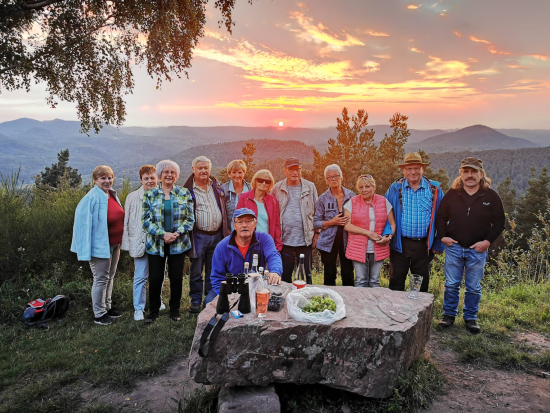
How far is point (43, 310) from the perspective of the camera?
4.86m

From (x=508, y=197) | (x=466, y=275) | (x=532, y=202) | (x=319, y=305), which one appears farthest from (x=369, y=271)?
(x=508, y=197)

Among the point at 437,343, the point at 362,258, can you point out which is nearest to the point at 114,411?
the point at 362,258

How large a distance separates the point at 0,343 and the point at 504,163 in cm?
10821

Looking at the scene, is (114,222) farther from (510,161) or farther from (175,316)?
(510,161)

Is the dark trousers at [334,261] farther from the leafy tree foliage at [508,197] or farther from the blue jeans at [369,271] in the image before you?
the leafy tree foliage at [508,197]

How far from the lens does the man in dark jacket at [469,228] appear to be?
429cm

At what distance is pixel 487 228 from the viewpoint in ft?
14.1

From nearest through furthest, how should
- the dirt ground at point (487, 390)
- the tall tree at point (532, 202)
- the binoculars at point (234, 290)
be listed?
the binoculars at point (234, 290) → the dirt ground at point (487, 390) → the tall tree at point (532, 202)

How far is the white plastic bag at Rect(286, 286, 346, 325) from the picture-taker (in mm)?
2766

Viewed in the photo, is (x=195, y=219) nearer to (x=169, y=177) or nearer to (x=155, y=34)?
(x=169, y=177)

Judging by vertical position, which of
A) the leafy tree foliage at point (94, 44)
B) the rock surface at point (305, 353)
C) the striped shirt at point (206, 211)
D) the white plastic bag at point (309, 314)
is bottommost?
the rock surface at point (305, 353)

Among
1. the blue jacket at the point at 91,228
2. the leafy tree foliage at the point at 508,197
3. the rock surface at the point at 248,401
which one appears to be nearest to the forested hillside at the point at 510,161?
the leafy tree foliage at the point at 508,197

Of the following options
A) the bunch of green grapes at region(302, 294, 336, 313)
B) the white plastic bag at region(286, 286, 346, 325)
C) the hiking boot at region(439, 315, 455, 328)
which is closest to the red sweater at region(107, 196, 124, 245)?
the white plastic bag at region(286, 286, 346, 325)

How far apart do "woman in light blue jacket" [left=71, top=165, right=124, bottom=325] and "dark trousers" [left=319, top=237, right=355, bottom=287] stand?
128 inches
